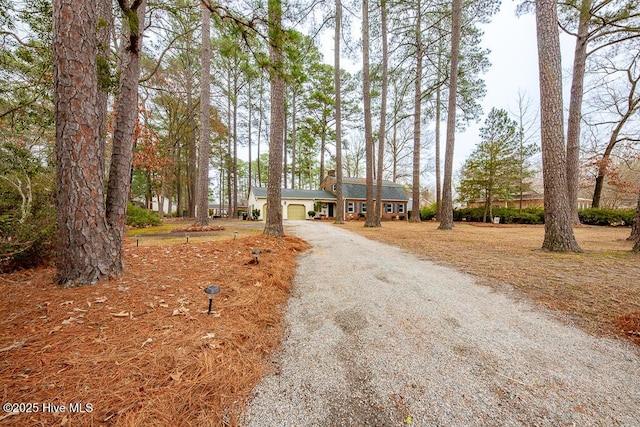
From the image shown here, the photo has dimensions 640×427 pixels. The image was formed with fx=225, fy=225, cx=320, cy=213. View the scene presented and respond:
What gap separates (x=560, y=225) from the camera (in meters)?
4.66

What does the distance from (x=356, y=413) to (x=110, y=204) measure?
129 inches

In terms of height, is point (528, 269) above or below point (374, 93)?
below

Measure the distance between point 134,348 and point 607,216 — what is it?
21.6 meters

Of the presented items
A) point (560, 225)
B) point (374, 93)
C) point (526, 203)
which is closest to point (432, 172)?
point (526, 203)

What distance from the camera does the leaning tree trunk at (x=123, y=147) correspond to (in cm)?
264

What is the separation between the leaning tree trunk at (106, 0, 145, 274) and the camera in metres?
2.64

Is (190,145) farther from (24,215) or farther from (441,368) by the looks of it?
(441,368)

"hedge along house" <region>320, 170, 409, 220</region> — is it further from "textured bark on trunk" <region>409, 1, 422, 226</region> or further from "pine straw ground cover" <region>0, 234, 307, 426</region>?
"pine straw ground cover" <region>0, 234, 307, 426</region>

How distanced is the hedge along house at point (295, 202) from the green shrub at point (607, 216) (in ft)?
56.8

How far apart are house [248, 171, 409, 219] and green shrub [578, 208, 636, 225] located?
12458 millimetres

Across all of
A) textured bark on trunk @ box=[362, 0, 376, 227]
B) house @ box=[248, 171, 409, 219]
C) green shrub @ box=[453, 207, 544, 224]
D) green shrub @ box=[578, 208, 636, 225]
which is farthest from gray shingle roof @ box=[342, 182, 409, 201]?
green shrub @ box=[578, 208, 636, 225]

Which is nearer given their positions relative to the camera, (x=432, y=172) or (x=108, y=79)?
(x=108, y=79)

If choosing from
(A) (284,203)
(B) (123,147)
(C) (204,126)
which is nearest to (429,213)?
(A) (284,203)

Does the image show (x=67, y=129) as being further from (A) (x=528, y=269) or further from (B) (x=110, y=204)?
(A) (x=528, y=269)
